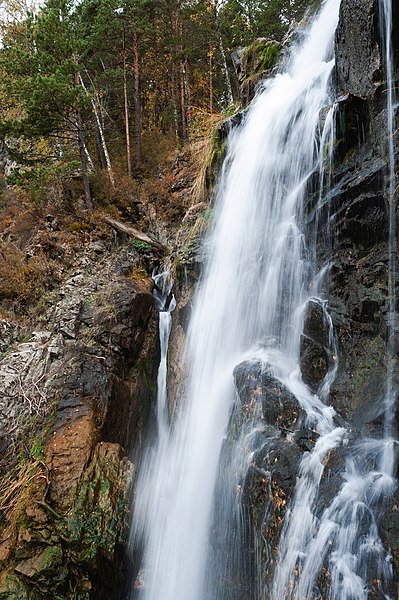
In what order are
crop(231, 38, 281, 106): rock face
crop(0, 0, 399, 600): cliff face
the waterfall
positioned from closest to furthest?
the waterfall → crop(0, 0, 399, 600): cliff face → crop(231, 38, 281, 106): rock face

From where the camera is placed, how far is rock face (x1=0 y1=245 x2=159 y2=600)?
16.7 feet

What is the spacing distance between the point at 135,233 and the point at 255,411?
7818mm

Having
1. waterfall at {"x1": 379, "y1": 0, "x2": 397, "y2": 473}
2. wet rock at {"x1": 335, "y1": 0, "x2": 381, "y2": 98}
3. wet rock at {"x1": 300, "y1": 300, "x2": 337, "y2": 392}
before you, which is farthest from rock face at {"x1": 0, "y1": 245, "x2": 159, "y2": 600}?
wet rock at {"x1": 335, "y1": 0, "x2": 381, "y2": 98}

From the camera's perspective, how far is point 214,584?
5156 millimetres

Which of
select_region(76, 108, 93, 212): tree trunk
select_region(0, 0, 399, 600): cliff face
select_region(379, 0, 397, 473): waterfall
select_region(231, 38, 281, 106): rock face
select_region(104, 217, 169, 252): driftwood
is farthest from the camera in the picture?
select_region(104, 217, 169, 252): driftwood

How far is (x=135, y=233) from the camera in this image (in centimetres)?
1145

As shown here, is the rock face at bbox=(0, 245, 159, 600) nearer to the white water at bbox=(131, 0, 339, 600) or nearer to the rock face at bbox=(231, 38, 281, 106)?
the white water at bbox=(131, 0, 339, 600)

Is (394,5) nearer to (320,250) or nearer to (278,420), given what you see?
(320,250)

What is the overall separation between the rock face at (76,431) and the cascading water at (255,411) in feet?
2.57

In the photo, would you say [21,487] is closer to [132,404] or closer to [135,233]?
[132,404]

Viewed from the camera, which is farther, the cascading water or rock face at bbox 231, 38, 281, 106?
rock face at bbox 231, 38, 281, 106

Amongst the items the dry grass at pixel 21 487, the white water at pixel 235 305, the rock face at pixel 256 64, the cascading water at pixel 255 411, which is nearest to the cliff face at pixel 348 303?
the cascading water at pixel 255 411

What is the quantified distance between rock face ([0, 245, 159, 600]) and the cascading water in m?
0.78

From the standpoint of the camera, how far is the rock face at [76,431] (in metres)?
5.10
